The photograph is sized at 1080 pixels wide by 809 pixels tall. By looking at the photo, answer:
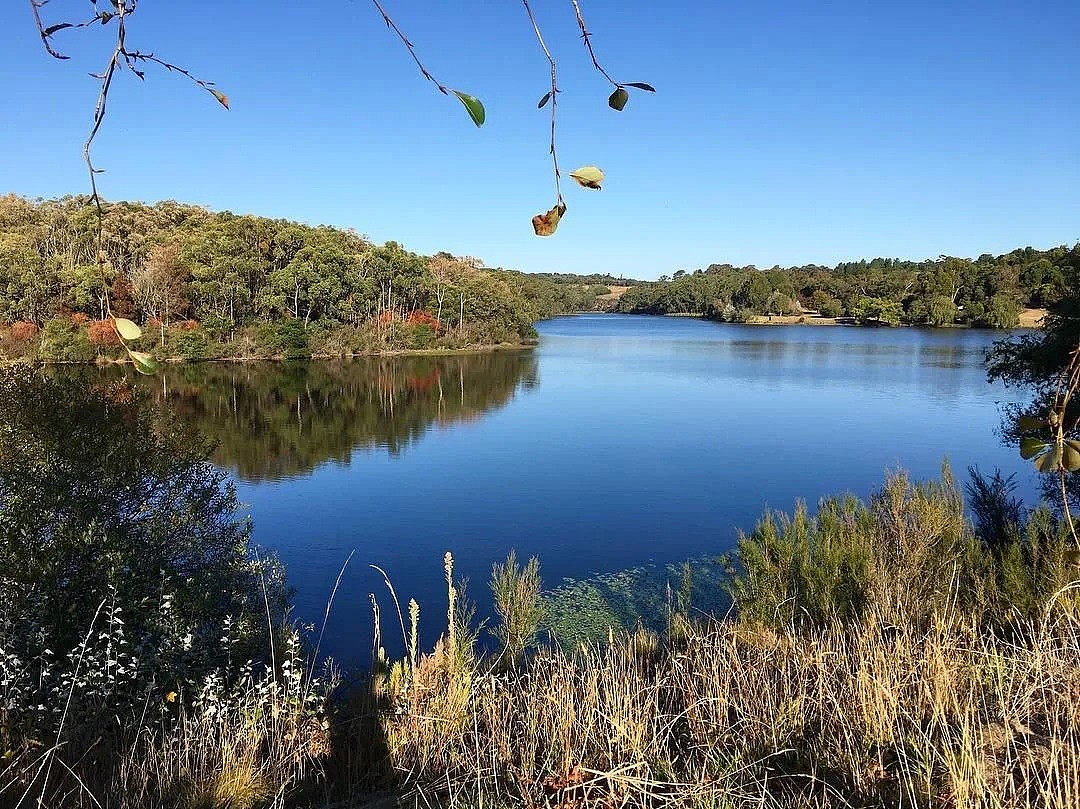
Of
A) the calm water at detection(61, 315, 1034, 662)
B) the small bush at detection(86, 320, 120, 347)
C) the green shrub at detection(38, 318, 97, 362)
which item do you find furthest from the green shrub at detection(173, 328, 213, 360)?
the green shrub at detection(38, 318, 97, 362)

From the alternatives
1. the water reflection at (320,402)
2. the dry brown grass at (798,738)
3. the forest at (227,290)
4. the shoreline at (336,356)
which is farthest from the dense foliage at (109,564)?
the shoreline at (336,356)

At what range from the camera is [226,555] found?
7484 millimetres

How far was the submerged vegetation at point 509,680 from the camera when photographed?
97.6 inches

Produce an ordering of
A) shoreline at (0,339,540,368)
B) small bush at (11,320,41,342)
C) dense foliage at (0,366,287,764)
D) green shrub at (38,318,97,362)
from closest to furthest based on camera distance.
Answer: dense foliage at (0,366,287,764), green shrub at (38,318,97,362), small bush at (11,320,41,342), shoreline at (0,339,540,368)

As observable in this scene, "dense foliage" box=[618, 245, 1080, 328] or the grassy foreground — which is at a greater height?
"dense foliage" box=[618, 245, 1080, 328]

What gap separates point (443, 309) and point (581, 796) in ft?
171

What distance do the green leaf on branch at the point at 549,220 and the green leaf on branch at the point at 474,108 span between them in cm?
19

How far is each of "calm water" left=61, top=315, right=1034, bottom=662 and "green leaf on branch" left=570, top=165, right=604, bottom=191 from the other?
27.9ft

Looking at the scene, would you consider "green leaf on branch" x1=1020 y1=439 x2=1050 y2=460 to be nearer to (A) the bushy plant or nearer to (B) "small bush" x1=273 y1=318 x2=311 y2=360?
(A) the bushy plant

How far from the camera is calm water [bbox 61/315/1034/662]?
12.6 m

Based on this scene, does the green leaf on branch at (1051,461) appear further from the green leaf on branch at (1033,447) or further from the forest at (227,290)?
the forest at (227,290)

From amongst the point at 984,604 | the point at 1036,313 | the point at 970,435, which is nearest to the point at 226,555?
the point at 984,604

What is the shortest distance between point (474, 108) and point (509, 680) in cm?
490

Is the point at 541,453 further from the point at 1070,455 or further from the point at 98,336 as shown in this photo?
the point at 98,336
